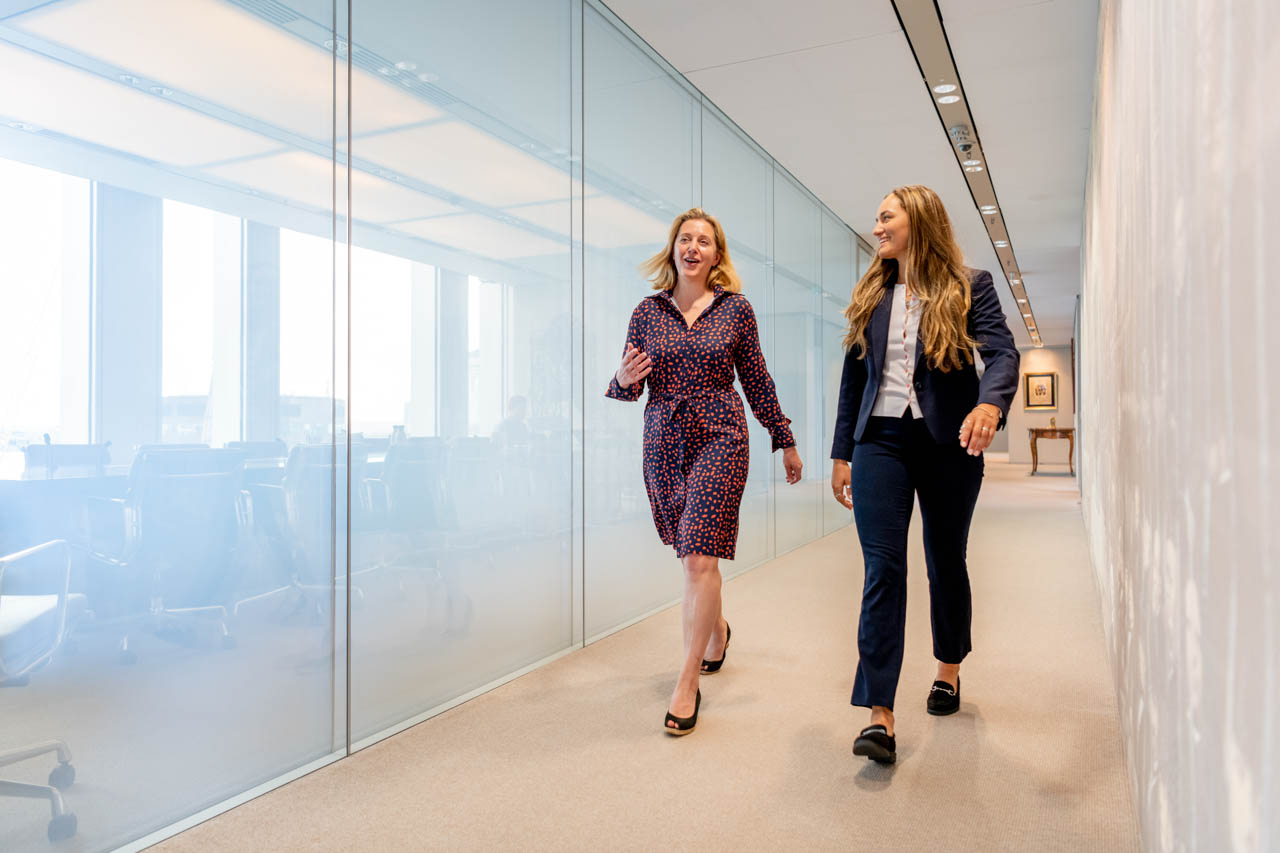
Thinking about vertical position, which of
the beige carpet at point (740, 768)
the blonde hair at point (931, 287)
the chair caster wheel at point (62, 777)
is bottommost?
the beige carpet at point (740, 768)

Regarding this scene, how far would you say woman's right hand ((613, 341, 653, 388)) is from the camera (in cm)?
255

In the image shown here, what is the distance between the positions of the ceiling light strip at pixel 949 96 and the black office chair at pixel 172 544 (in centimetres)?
334

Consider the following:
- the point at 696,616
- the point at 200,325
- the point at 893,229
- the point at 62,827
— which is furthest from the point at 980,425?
the point at 62,827

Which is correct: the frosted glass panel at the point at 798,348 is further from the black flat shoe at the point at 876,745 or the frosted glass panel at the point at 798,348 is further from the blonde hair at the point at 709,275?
the black flat shoe at the point at 876,745

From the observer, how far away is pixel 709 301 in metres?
2.66

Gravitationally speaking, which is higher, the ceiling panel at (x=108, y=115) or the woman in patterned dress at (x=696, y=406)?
the ceiling panel at (x=108, y=115)

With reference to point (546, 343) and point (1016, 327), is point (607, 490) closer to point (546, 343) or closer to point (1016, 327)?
point (546, 343)

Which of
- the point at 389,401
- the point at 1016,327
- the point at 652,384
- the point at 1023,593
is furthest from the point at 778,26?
the point at 1016,327

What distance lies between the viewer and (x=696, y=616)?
2471mm

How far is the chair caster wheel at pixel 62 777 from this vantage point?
5.32ft

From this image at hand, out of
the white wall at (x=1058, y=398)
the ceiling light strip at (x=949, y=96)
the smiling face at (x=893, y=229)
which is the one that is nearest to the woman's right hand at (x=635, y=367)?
the smiling face at (x=893, y=229)

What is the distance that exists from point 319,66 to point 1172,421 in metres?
2.09

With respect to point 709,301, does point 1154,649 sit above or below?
below

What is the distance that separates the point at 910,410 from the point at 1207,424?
1.30m
